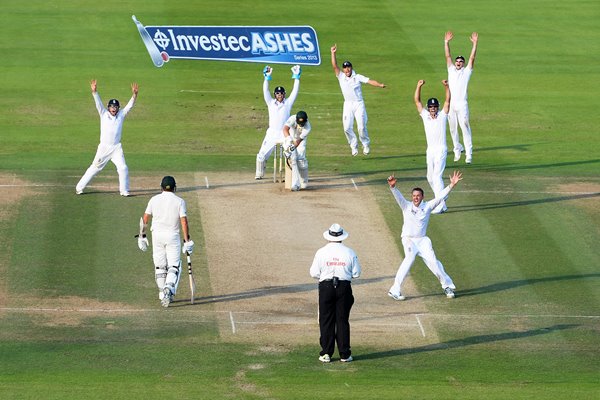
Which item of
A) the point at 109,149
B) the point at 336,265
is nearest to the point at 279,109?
the point at 109,149

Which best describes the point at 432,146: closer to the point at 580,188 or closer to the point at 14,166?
the point at 580,188

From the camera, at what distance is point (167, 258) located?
23297mm

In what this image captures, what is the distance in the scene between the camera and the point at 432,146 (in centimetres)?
2945

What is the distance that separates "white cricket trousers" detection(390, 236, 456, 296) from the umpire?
9.59ft

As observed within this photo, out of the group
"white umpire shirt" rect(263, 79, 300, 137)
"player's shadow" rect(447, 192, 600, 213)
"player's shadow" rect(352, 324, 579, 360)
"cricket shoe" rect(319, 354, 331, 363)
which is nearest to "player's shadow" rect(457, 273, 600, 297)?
"player's shadow" rect(352, 324, 579, 360)

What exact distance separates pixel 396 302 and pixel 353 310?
88 cm

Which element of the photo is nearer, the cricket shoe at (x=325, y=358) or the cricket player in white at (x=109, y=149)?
the cricket shoe at (x=325, y=358)

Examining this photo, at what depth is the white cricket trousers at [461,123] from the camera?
110ft

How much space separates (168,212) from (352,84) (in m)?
11.6

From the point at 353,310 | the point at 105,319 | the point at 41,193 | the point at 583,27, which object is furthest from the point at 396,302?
the point at 583,27

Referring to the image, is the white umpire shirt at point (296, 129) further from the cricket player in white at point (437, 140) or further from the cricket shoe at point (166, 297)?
the cricket shoe at point (166, 297)

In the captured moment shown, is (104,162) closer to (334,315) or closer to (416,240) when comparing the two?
(416,240)

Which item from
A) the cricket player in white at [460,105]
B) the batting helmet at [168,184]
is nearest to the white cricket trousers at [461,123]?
the cricket player in white at [460,105]

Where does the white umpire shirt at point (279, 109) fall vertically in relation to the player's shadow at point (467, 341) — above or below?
above
